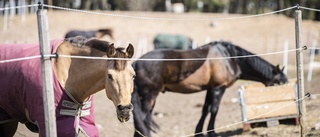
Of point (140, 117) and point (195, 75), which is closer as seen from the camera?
point (140, 117)

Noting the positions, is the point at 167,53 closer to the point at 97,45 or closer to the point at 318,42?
the point at 97,45

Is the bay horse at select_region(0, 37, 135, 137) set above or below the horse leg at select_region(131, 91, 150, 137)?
above

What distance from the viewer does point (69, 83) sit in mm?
4090

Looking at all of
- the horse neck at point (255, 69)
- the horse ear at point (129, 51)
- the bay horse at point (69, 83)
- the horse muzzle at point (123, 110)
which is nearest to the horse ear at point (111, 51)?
the bay horse at point (69, 83)

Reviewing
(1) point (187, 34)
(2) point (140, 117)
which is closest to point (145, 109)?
(2) point (140, 117)

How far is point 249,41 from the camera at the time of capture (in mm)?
26156

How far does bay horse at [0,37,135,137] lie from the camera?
12.6ft

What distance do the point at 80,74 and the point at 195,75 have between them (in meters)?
3.78

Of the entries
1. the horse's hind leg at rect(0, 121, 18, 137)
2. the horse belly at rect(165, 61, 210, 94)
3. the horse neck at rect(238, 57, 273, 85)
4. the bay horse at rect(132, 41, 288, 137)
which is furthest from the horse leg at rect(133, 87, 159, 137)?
the horse's hind leg at rect(0, 121, 18, 137)

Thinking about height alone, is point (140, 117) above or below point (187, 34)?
below

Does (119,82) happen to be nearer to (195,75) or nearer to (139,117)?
(139,117)

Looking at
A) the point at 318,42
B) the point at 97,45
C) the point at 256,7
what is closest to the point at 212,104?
the point at 97,45

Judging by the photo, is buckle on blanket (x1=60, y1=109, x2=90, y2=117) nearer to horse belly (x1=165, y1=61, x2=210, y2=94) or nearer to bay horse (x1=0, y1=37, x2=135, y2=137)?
bay horse (x1=0, y1=37, x2=135, y2=137)

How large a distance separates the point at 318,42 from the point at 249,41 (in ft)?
12.6
